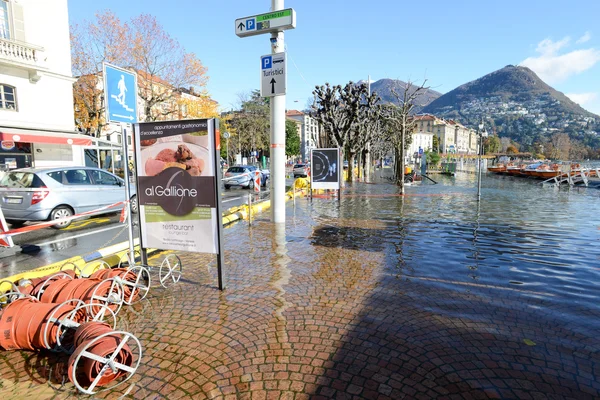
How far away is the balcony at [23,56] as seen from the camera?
17.7 m

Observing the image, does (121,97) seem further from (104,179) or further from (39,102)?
(39,102)

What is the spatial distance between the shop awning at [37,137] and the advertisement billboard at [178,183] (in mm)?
15143

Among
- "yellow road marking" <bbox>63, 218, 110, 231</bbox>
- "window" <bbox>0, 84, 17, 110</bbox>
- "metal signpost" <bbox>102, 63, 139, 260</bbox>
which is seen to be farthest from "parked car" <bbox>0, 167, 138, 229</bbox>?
"window" <bbox>0, 84, 17, 110</bbox>

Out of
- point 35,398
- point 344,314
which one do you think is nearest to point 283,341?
point 344,314

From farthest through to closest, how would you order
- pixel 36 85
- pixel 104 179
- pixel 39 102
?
1. pixel 39 102
2. pixel 36 85
3. pixel 104 179

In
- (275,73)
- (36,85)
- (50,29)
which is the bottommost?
(275,73)

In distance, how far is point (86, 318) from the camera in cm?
378

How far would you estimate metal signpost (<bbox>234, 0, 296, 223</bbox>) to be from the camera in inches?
363

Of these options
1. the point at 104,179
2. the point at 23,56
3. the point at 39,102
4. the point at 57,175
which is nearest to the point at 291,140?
the point at 39,102

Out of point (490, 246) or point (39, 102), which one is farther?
point (39, 102)

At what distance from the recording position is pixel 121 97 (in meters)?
5.11

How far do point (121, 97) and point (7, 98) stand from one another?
18095mm

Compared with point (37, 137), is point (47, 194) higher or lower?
lower

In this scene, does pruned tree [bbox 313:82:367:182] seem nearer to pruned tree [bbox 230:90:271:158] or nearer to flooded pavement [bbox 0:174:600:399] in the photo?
flooded pavement [bbox 0:174:600:399]
